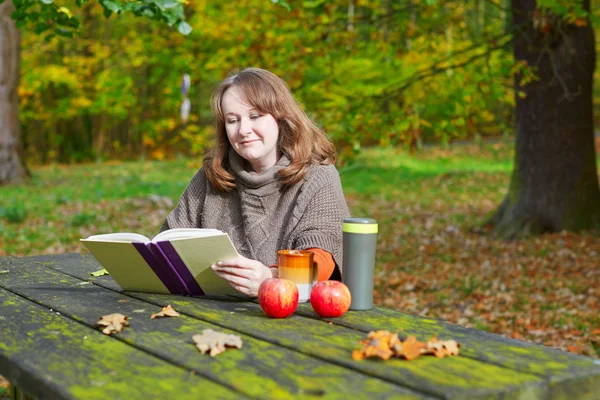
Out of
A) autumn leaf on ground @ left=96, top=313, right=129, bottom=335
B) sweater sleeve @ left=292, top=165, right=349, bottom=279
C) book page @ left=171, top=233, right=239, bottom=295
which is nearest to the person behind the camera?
autumn leaf on ground @ left=96, top=313, right=129, bottom=335

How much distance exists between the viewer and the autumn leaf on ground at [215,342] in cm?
182

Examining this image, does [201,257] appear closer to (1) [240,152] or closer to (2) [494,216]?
(1) [240,152]

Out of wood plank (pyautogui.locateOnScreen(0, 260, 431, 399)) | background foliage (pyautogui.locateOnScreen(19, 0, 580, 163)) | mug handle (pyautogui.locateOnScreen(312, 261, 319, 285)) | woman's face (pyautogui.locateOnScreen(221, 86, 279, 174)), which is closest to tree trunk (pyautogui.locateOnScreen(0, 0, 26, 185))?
background foliage (pyautogui.locateOnScreen(19, 0, 580, 163))

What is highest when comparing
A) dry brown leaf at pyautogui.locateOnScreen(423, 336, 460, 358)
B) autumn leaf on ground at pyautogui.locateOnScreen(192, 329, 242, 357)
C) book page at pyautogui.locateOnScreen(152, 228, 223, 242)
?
book page at pyautogui.locateOnScreen(152, 228, 223, 242)

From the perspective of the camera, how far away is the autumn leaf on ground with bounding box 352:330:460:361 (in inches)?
69.0

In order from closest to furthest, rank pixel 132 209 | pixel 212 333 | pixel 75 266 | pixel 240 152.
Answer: pixel 212 333 < pixel 240 152 < pixel 75 266 < pixel 132 209

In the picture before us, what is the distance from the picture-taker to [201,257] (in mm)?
2426

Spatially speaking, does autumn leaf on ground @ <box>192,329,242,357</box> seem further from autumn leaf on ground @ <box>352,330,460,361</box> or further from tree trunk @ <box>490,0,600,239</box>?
tree trunk @ <box>490,0,600,239</box>

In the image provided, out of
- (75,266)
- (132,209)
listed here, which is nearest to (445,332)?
(75,266)

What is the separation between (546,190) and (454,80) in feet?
5.42

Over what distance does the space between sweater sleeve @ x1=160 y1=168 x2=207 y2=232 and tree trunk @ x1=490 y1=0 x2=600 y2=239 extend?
580 cm

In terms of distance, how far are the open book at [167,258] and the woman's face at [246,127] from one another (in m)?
0.57

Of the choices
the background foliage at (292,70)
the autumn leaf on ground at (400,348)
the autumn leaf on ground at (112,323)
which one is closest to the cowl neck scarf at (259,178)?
the background foliage at (292,70)

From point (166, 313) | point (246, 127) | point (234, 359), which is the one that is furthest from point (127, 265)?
point (234, 359)
